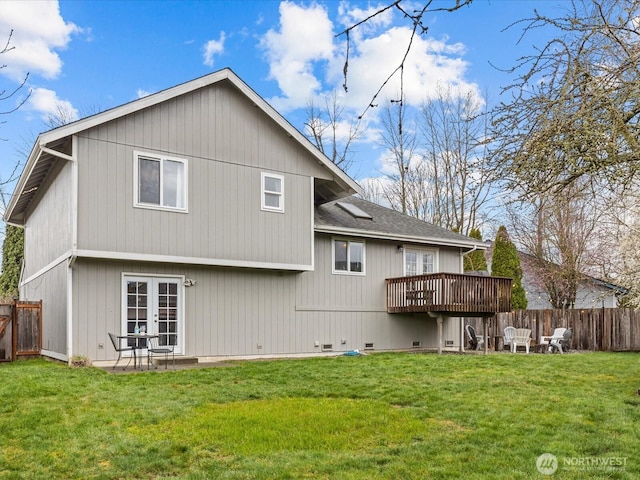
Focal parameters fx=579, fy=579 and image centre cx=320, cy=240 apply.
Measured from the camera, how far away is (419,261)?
699 inches

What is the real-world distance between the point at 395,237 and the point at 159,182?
707cm

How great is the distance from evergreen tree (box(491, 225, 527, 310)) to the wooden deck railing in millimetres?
7965

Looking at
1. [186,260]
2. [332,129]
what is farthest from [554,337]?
[332,129]

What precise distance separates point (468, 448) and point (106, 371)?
25.5 ft

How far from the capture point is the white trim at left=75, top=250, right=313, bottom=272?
11.7 metres

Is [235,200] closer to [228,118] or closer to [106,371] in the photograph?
[228,118]

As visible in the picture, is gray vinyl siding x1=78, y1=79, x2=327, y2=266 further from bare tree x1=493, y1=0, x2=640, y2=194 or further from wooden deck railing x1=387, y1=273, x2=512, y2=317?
bare tree x1=493, y1=0, x2=640, y2=194

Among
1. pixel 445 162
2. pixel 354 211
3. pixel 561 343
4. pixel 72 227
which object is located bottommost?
pixel 561 343

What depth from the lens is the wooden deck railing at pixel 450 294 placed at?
602 inches

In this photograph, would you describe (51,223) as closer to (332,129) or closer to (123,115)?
(123,115)

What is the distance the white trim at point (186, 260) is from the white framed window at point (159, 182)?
3.54 feet

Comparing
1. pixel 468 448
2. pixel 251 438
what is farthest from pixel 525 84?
pixel 251 438

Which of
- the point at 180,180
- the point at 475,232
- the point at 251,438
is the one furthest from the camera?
the point at 475,232

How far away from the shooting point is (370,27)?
303 centimetres
